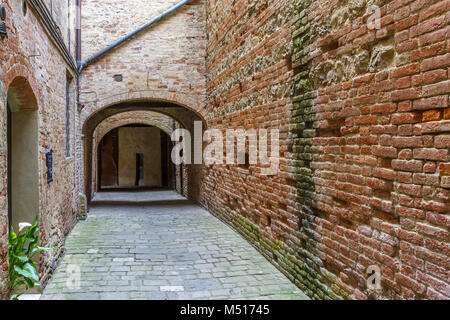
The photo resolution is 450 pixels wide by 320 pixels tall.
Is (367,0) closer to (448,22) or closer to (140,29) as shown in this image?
(448,22)

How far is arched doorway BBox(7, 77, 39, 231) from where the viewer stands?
4023mm

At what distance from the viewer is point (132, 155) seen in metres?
20.3

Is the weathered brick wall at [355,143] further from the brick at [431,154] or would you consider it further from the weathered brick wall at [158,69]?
the weathered brick wall at [158,69]

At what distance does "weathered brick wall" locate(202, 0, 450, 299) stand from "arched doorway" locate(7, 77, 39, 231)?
8.73ft

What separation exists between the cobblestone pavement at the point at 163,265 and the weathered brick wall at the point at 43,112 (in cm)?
37

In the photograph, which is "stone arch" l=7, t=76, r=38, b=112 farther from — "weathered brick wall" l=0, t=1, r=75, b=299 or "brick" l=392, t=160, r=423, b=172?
"brick" l=392, t=160, r=423, b=172

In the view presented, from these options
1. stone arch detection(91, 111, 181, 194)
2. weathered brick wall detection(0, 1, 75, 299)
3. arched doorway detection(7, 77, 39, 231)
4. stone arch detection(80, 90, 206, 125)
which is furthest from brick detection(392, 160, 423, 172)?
stone arch detection(91, 111, 181, 194)

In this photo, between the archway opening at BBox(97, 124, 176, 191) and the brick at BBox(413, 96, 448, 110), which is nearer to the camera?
the brick at BBox(413, 96, 448, 110)

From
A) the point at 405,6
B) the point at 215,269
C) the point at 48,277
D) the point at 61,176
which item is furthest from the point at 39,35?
the point at 405,6

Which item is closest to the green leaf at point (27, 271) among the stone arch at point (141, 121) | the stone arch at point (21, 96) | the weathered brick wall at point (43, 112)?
the weathered brick wall at point (43, 112)

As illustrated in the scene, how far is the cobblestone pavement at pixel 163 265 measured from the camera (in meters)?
3.95

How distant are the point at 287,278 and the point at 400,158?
2.23 metres

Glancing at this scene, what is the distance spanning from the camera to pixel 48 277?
434 centimetres

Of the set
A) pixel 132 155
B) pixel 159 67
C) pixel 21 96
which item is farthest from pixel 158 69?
pixel 132 155
